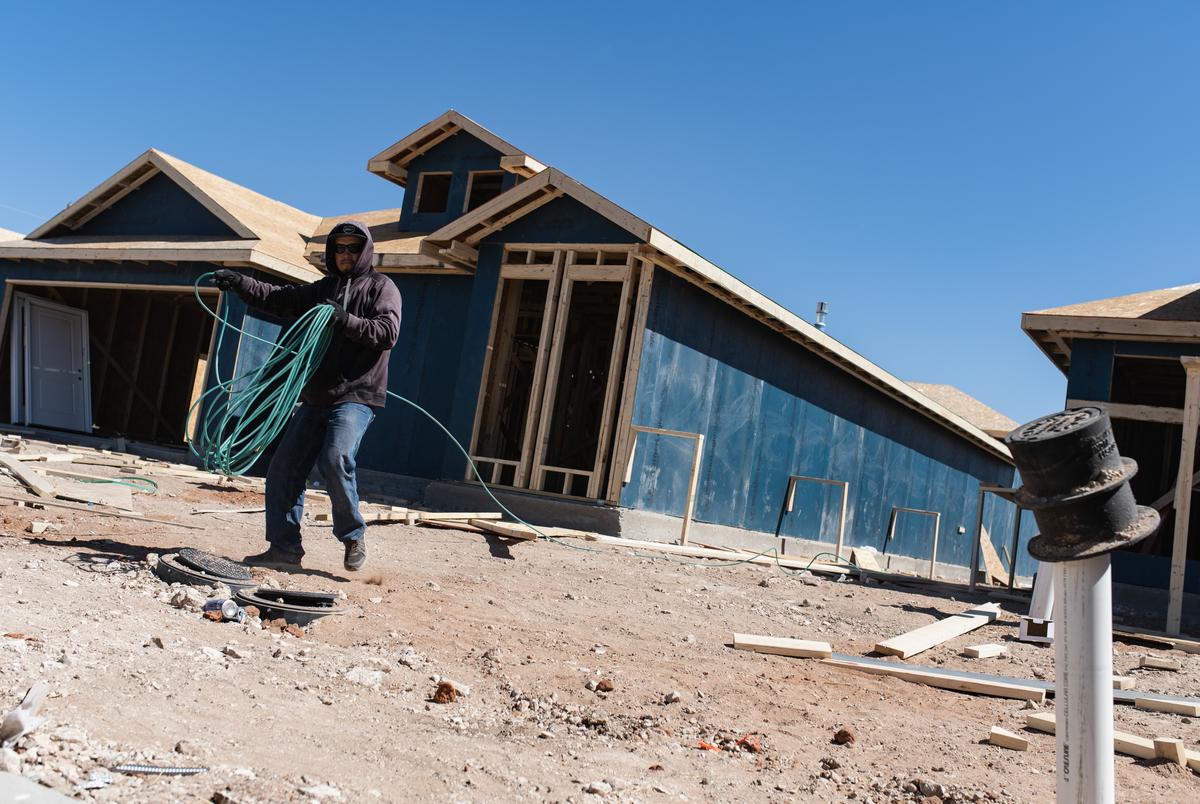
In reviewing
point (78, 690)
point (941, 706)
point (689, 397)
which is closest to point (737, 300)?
point (689, 397)

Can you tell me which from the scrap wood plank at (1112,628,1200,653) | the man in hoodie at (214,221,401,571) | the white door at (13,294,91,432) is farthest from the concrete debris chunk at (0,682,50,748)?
the white door at (13,294,91,432)

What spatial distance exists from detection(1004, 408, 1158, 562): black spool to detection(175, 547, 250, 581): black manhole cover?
4020 mm

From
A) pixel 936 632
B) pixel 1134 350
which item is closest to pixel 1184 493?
pixel 1134 350

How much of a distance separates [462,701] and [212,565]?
1869 millimetres

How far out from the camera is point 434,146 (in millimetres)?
15703

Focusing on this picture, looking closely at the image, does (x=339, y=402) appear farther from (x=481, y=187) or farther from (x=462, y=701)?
(x=481, y=187)

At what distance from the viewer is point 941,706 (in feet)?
14.9

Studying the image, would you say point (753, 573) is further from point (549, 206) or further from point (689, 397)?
point (549, 206)

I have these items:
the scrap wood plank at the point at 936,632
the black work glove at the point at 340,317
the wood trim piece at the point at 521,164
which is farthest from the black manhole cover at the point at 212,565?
the wood trim piece at the point at 521,164

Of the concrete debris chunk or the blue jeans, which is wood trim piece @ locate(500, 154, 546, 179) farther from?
the concrete debris chunk

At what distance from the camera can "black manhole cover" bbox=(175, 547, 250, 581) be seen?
4.91 metres

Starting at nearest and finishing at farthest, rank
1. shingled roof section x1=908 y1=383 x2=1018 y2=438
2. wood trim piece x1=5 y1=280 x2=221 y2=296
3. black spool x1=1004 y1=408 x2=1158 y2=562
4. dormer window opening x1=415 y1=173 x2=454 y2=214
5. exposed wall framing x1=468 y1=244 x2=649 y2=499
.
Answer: black spool x1=1004 y1=408 x2=1158 y2=562 < exposed wall framing x1=468 y1=244 x2=649 y2=499 < wood trim piece x1=5 y1=280 x2=221 y2=296 < dormer window opening x1=415 y1=173 x2=454 y2=214 < shingled roof section x1=908 y1=383 x2=1018 y2=438

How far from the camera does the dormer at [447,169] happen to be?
15.0m

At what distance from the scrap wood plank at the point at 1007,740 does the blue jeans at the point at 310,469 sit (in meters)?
3.38
